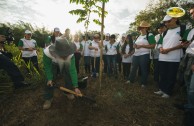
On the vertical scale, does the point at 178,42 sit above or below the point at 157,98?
above

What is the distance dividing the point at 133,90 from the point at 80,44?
3433 millimetres

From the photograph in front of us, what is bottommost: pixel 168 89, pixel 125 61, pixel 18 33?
pixel 168 89

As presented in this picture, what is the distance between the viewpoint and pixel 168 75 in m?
3.91

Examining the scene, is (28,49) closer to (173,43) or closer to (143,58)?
(143,58)

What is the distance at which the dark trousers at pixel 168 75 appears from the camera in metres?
3.83

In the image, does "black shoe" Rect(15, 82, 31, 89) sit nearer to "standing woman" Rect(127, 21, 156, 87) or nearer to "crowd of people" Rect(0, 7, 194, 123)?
"crowd of people" Rect(0, 7, 194, 123)

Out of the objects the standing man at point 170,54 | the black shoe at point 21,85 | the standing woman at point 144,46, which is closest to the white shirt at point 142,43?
the standing woman at point 144,46

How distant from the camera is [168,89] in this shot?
13.1 ft

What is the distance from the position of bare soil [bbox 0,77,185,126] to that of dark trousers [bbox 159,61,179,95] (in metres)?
0.25

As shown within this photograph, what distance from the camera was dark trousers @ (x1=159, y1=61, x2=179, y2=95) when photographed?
383 centimetres

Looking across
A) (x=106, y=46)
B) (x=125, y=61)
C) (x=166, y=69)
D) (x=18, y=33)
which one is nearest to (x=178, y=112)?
(x=166, y=69)

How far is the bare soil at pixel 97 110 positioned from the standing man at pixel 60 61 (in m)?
0.34

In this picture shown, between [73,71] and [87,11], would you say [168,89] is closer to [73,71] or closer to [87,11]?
[73,71]

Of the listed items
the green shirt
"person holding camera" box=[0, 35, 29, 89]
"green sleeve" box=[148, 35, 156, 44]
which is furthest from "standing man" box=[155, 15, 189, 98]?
"person holding camera" box=[0, 35, 29, 89]
